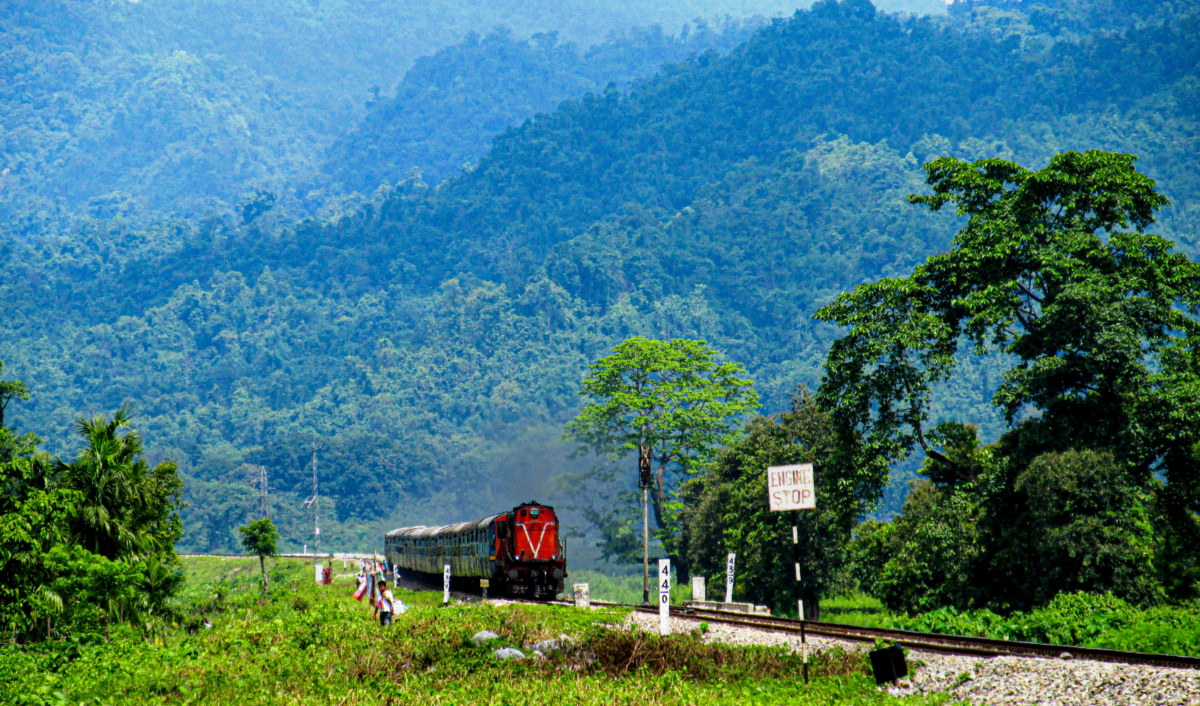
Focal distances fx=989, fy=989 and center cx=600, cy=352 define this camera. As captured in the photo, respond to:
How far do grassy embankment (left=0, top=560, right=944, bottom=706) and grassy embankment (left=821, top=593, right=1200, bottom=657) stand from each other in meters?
4.35

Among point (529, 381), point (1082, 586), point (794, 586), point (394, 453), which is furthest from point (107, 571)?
point (529, 381)

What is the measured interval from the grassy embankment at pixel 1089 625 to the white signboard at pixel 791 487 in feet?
20.0

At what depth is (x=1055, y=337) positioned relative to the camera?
28.8 m

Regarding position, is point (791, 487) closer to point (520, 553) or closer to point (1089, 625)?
point (1089, 625)

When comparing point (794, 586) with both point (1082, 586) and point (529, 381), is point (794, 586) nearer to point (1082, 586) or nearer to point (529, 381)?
point (1082, 586)

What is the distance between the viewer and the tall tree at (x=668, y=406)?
6688cm

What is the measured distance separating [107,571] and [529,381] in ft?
477

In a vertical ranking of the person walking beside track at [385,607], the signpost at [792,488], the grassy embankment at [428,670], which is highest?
the signpost at [792,488]

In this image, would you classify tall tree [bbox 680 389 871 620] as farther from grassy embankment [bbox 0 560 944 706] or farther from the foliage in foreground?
the foliage in foreground

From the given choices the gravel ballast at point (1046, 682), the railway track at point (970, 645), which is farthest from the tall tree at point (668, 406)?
the gravel ballast at point (1046, 682)

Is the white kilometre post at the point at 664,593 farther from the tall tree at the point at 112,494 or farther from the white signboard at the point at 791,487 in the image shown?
the tall tree at the point at 112,494

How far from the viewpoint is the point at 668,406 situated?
69.4 m

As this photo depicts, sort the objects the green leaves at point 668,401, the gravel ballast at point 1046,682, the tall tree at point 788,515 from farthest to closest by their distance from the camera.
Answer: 1. the green leaves at point 668,401
2. the tall tree at point 788,515
3. the gravel ballast at point 1046,682

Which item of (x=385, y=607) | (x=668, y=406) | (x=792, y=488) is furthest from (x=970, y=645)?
(x=668, y=406)
